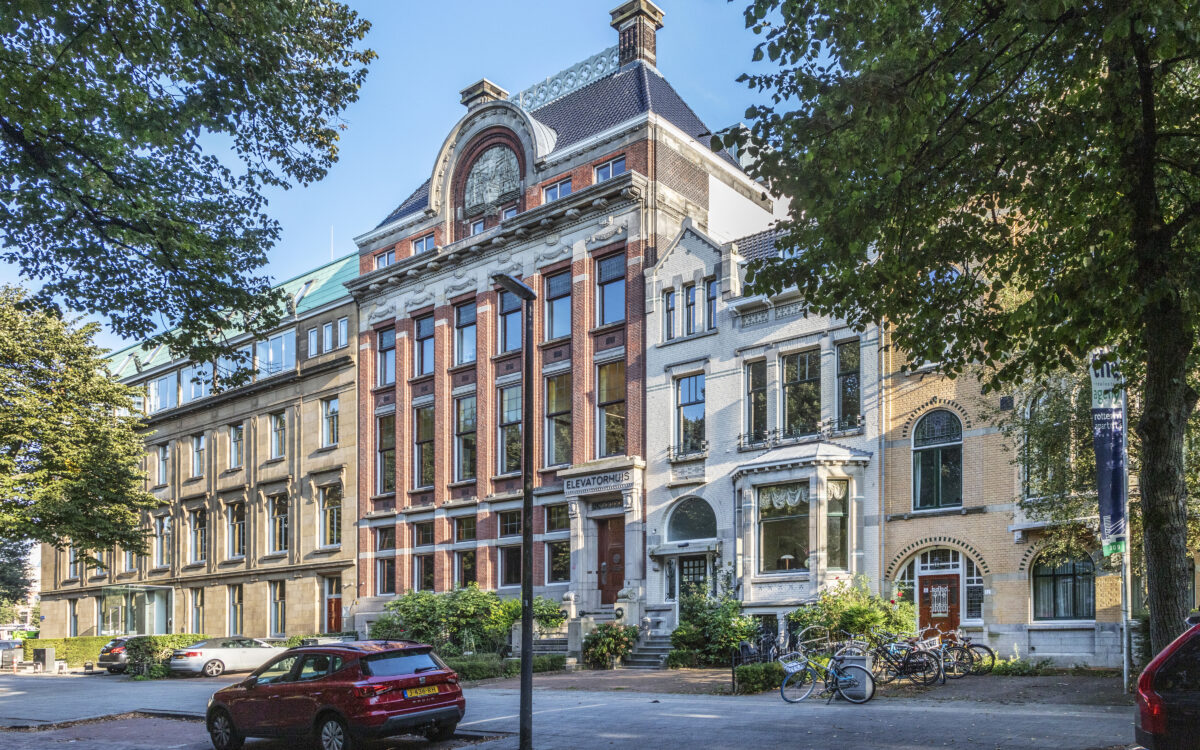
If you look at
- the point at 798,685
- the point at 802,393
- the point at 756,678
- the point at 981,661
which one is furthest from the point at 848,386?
the point at 798,685

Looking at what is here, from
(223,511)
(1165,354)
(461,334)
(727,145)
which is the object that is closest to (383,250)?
(461,334)

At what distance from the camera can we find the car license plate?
15164 millimetres

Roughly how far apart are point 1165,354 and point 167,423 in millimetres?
48710

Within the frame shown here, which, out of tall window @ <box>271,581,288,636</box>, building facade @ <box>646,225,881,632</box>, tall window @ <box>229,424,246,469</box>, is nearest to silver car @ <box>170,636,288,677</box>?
tall window @ <box>271,581,288,636</box>

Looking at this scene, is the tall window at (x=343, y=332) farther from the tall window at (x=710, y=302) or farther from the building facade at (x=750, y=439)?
the tall window at (x=710, y=302)

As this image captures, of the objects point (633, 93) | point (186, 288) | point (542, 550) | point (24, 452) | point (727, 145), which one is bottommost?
point (542, 550)

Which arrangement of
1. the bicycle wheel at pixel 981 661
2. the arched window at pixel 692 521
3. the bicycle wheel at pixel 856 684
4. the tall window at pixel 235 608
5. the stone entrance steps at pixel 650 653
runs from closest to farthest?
the bicycle wheel at pixel 856 684, the bicycle wheel at pixel 981 661, the stone entrance steps at pixel 650 653, the arched window at pixel 692 521, the tall window at pixel 235 608

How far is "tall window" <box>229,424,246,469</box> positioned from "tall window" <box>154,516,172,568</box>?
6.41 meters

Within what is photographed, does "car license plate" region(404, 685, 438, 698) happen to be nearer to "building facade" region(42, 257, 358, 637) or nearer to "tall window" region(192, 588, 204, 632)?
"building facade" region(42, 257, 358, 637)

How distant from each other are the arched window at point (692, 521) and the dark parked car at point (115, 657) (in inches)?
831

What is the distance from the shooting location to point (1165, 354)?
11.2 m

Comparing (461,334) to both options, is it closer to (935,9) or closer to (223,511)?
(223,511)

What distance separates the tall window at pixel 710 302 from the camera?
3009cm

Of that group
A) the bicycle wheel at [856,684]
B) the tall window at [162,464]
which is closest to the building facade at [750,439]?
the bicycle wheel at [856,684]
